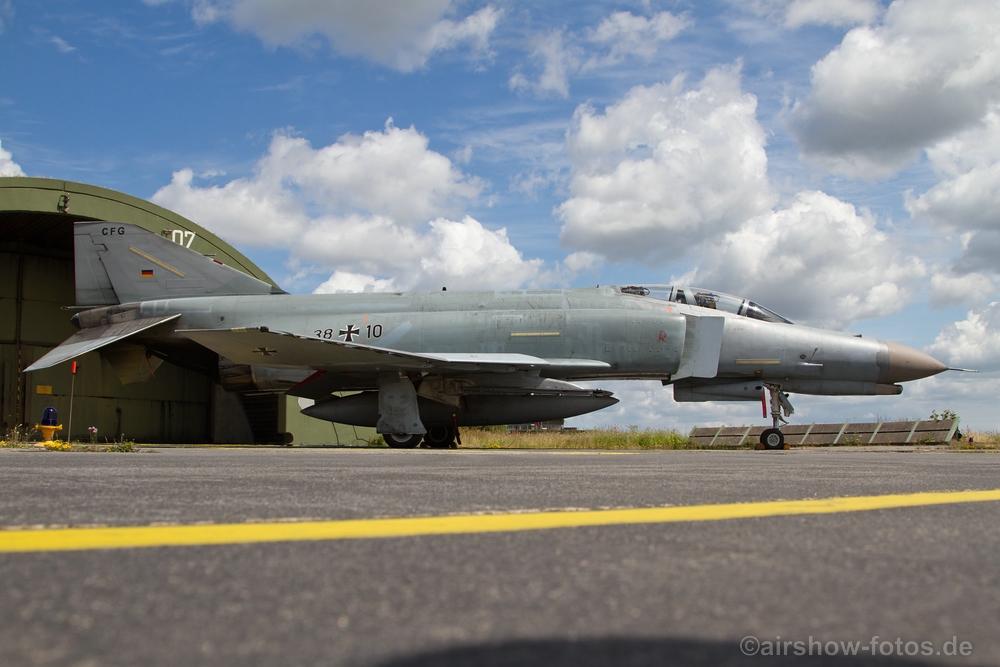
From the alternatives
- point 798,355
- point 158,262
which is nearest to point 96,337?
point 158,262

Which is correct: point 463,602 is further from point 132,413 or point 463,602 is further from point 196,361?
point 132,413

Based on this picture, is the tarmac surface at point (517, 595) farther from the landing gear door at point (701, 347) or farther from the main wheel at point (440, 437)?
the main wheel at point (440, 437)

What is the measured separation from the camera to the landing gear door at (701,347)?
14484 mm

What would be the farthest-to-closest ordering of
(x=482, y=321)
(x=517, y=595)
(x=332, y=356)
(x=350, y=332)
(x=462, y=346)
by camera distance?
(x=350, y=332), (x=482, y=321), (x=462, y=346), (x=332, y=356), (x=517, y=595)

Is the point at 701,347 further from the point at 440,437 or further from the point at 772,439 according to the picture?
the point at 440,437

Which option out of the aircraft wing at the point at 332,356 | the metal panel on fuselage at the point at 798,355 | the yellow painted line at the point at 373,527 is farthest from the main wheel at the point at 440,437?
the yellow painted line at the point at 373,527

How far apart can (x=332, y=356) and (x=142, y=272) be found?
5.90m

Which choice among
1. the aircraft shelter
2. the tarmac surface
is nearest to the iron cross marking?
the aircraft shelter

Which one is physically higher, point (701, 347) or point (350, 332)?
point (350, 332)

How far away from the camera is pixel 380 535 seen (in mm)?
2336

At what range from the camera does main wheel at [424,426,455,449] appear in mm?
16047

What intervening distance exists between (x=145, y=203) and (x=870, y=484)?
19992 mm

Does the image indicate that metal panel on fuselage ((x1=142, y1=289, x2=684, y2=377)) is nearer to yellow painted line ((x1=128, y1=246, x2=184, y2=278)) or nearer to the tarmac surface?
yellow painted line ((x1=128, y1=246, x2=184, y2=278))

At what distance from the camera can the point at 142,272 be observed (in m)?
17.1
